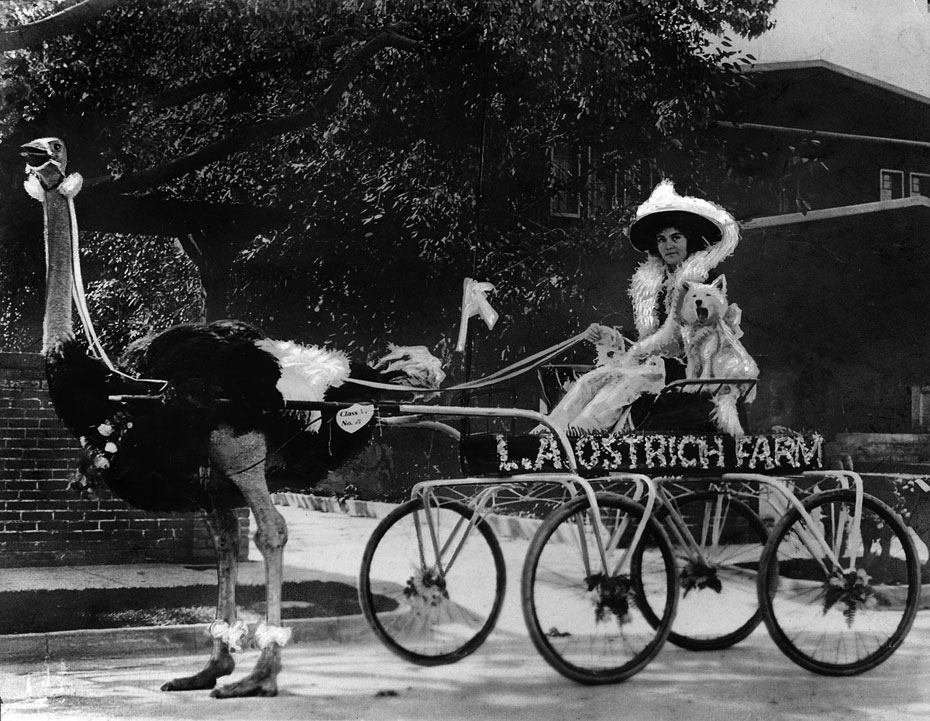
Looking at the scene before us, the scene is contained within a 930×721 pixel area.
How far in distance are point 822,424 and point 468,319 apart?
2.14 m

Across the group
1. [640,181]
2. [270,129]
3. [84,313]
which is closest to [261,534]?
[84,313]

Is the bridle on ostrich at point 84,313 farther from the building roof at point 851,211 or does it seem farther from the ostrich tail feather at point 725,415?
the building roof at point 851,211

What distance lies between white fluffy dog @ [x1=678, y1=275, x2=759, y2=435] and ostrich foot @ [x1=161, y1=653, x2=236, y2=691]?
2646mm

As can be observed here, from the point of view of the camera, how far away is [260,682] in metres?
4.79

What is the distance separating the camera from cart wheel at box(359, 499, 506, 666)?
16.3 feet

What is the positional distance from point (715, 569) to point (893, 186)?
248cm

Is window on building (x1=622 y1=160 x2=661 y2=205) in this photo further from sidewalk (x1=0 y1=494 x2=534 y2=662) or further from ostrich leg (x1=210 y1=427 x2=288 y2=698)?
ostrich leg (x1=210 y1=427 x2=288 y2=698)

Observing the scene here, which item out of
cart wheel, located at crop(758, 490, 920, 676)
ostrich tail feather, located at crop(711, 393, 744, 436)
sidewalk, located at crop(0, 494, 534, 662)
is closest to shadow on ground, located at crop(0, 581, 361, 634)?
sidewalk, located at crop(0, 494, 534, 662)

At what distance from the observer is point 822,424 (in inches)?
235

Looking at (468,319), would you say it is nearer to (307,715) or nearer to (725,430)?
(725,430)

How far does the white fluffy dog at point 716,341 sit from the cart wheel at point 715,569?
504 mm

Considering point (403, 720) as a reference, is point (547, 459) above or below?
above

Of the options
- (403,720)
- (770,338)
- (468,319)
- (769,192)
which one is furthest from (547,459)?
(769,192)

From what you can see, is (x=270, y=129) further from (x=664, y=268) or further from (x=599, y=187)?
(x=664, y=268)
